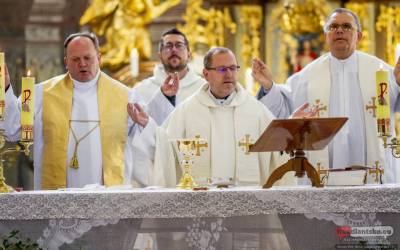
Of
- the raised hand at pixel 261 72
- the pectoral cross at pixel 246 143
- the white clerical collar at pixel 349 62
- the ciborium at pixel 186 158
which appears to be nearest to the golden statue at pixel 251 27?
the white clerical collar at pixel 349 62

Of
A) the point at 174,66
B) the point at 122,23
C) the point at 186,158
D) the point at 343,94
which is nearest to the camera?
the point at 186,158

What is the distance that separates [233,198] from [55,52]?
7.77 m

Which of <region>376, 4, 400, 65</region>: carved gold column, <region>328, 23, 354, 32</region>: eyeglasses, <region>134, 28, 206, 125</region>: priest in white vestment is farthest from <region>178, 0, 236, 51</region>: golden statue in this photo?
<region>328, 23, 354, 32</region>: eyeglasses

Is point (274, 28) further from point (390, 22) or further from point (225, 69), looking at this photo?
point (225, 69)

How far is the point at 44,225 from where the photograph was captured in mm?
4906

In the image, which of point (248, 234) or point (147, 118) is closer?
point (248, 234)

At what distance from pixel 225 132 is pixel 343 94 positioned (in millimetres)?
Answer: 971

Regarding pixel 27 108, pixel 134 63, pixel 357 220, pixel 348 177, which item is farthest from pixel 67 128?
pixel 134 63

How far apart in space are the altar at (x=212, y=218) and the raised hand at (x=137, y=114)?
1.32 meters

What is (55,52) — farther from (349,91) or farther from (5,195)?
(5,195)

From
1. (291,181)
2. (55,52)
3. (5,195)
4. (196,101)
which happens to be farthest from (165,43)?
(55,52)

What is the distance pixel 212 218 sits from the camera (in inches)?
192

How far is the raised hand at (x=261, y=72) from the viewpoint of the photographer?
6341 millimetres

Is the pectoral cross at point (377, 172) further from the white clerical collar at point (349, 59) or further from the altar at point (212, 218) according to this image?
the white clerical collar at point (349, 59)
